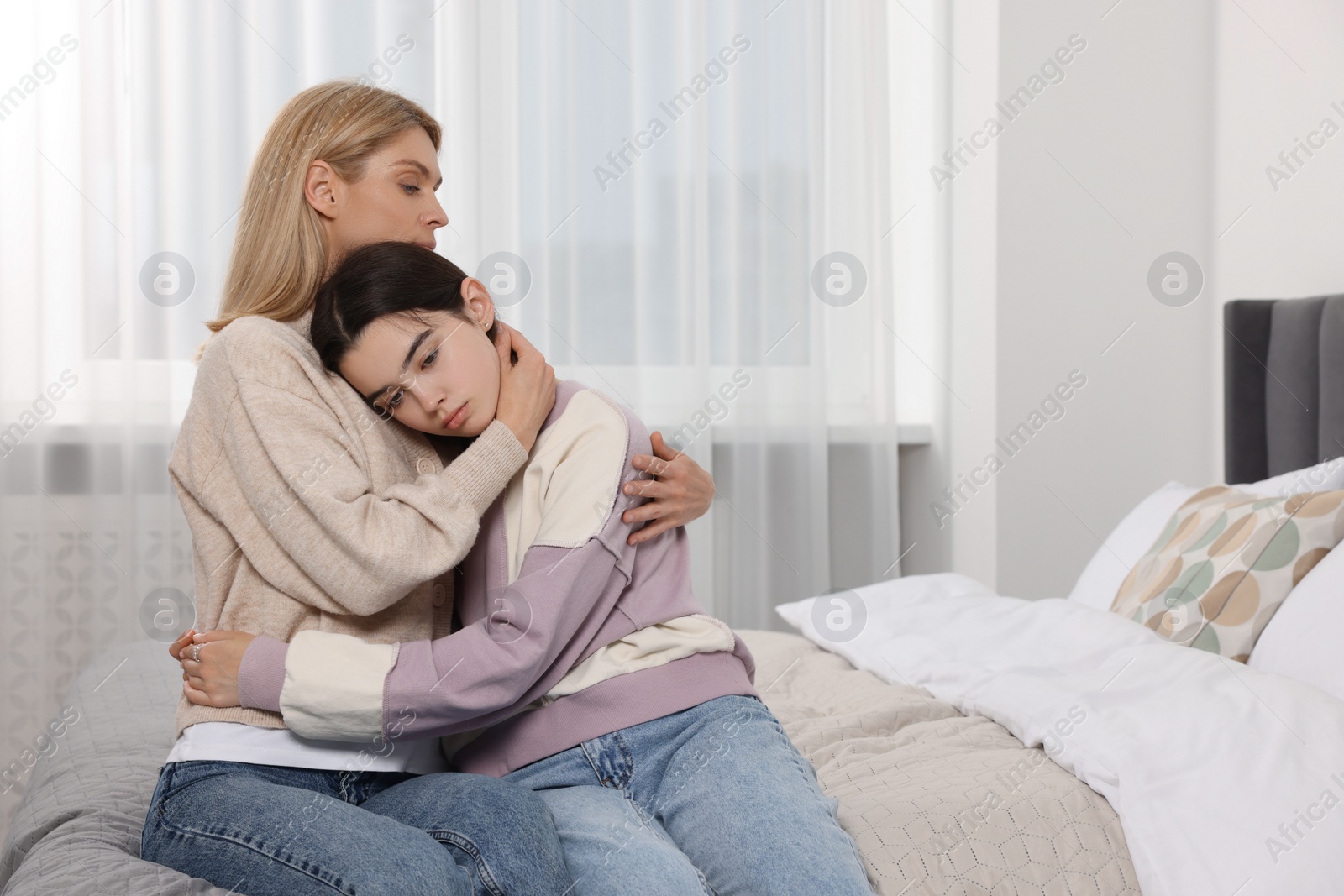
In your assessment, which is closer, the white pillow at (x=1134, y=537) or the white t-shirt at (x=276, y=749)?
the white t-shirt at (x=276, y=749)

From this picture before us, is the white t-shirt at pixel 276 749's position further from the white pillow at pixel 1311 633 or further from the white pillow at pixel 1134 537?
the white pillow at pixel 1134 537

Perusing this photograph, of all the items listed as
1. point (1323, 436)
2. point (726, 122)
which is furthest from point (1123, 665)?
point (726, 122)

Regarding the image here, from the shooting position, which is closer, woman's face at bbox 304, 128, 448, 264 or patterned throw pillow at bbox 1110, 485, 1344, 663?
woman's face at bbox 304, 128, 448, 264

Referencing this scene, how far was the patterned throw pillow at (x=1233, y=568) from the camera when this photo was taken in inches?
60.4

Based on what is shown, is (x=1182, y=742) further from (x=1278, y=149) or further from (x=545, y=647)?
(x=1278, y=149)

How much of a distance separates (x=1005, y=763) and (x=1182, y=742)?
191 mm

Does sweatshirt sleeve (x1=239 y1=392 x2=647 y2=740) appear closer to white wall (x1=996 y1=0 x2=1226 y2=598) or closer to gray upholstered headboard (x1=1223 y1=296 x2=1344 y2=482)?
gray upholstered headboard (x1=1223 y1=296 x2=1344 y2=482)

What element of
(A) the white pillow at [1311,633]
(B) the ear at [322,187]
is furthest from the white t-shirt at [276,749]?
(A) the white pillow at [1311,633]

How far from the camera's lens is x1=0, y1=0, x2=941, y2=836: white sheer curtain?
2.54 m

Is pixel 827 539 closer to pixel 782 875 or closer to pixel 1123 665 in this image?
pixel 1123 665

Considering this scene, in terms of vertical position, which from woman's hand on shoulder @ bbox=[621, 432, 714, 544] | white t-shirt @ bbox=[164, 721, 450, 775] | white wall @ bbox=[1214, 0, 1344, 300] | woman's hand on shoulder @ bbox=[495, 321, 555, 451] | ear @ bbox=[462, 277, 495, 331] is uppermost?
white wall @ bbox=[1214, 0, 1344, 300]

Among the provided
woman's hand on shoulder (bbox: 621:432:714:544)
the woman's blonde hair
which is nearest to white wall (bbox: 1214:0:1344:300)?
woman's hand on shoulder (bbox: 621:432:714:544)

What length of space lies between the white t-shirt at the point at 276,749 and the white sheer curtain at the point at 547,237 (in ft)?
5.78

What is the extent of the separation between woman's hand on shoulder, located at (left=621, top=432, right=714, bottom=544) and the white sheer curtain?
1633 millimetres
